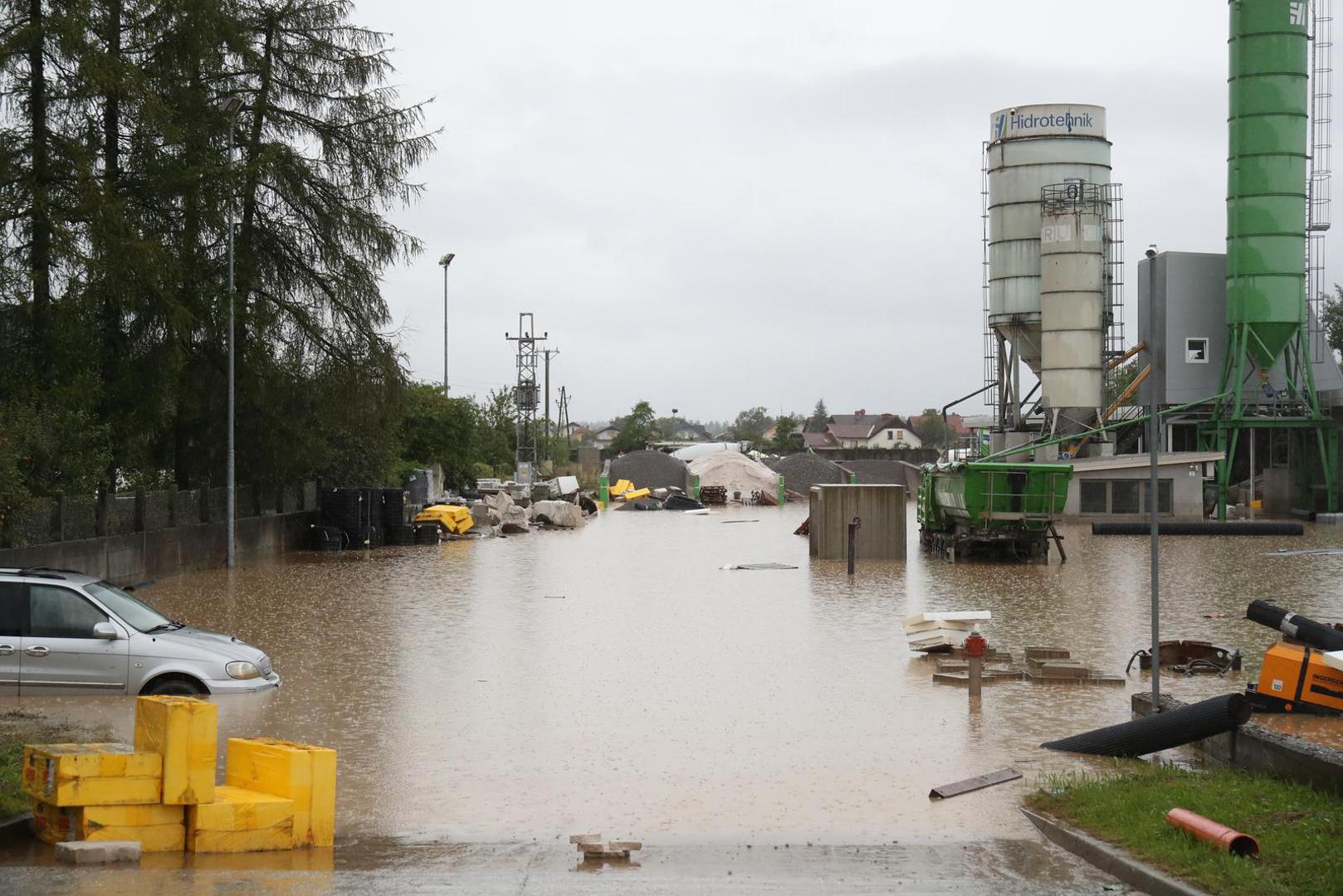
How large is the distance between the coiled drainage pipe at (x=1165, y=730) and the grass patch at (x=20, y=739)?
7926 mm

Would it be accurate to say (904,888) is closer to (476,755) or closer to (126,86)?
(476,755)

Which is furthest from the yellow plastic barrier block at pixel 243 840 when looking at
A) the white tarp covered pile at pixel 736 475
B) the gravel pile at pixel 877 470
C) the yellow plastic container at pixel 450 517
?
the gravel pile at pixel 877 470

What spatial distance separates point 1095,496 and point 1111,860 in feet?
158

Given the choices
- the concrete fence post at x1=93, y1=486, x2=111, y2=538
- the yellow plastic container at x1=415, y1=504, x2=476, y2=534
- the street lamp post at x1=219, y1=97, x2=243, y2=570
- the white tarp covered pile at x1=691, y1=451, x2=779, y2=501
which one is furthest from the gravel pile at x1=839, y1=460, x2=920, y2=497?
the concrete fence post at x1=93, y1=486, x2=111, y2=538

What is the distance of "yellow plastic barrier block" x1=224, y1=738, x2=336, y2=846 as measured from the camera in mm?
8852

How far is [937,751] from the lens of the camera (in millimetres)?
12109

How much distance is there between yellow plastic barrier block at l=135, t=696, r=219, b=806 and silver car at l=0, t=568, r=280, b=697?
4.95 m

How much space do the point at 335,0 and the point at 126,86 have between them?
9.53 metres

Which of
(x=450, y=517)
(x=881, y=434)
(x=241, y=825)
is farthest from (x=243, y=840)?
(x=881, y=434)

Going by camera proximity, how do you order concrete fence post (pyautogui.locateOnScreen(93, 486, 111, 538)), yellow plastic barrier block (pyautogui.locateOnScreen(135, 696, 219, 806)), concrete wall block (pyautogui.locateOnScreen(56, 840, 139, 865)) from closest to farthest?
concrete wall block (pyautogui.locateOnScreen(56, 840, 139, 865)), yellow plastic barrier block (pyautogui.locateOnScreen(135, 696, 219, 806)), concrete fence post (pyautogui.locateOnScreen(93, 486, 111, 538))

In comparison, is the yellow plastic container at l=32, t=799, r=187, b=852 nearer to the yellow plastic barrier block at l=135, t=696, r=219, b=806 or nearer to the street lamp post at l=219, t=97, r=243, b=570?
the yellow plastic barrier block at l=135, t=696, r=219, b=806

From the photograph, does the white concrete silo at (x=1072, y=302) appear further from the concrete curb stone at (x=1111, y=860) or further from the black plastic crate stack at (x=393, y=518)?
the concrete curb stone at (x=1111, y=860)

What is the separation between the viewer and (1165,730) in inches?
436

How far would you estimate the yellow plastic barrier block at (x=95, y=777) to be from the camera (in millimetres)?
8477
